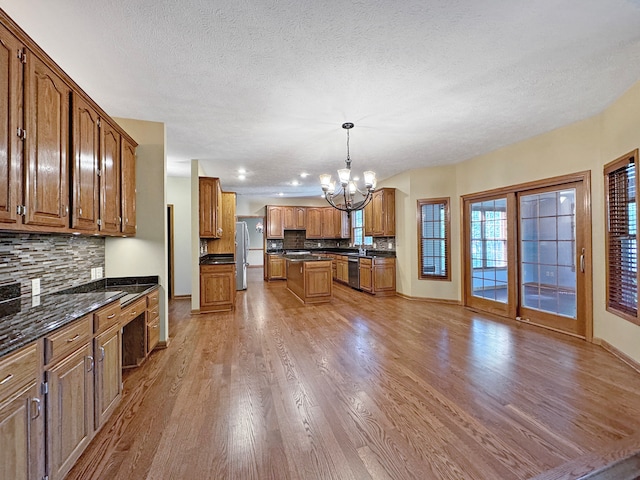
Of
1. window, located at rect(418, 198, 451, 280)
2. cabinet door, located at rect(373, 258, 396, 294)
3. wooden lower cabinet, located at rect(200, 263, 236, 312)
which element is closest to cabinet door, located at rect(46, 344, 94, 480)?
wooden lower cabinet, located at rect(200, 263, 236, 312)

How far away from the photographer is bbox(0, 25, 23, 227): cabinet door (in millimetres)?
1427

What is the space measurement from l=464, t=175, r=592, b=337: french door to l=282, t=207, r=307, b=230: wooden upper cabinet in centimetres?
507

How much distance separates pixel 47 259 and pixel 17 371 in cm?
147

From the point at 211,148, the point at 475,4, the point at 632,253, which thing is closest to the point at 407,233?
the point at 632,253

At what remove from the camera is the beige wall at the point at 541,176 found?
2922 millimetres

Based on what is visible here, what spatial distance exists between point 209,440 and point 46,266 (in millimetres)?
1857

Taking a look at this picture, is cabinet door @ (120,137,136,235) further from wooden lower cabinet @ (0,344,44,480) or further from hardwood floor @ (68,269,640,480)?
wooden lower cabinet @ (0,344,44,480)

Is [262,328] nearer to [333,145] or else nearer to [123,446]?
[123,446]

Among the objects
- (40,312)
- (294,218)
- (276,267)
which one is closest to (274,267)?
(276,267)

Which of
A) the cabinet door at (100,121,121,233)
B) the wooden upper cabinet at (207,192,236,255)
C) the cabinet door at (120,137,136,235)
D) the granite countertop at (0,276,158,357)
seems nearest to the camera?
the granite countertop at (0,276,158,357)

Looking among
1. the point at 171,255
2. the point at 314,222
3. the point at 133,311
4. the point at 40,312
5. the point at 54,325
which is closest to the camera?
the point at 54,325

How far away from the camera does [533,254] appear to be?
4203mm

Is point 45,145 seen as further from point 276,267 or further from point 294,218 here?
Answer: point 294,218

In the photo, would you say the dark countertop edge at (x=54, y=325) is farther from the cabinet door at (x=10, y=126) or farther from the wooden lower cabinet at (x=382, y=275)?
the wooden lower cabinet at (x=382, y=275)
